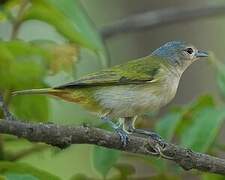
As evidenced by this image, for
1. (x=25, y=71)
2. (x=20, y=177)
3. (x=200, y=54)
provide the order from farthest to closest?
(x=200, y=54)
(x=25, y=71)
(x=20, y=177)

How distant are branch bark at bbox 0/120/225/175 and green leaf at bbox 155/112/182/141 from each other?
1.52ft

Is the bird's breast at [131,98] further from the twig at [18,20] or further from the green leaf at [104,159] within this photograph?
the twig at [18,20]

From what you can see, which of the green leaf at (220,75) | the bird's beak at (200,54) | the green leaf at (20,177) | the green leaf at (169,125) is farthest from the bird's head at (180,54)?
the green leaf at (20,177)

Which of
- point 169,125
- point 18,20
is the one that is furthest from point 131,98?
point 18,20

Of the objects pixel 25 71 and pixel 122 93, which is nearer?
pixel 25 71

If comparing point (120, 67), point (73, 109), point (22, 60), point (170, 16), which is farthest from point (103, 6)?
point (22, 60)

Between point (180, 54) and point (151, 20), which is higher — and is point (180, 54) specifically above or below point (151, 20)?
below

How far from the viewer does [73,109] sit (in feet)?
20.9

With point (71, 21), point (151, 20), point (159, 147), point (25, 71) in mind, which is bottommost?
point (159, 147)

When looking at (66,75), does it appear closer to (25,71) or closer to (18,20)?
(18,20)

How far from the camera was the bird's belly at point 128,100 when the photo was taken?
356 cm

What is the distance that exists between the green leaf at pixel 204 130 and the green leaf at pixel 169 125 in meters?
0.07

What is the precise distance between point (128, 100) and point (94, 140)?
3.52 feet

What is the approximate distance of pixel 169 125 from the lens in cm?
341
